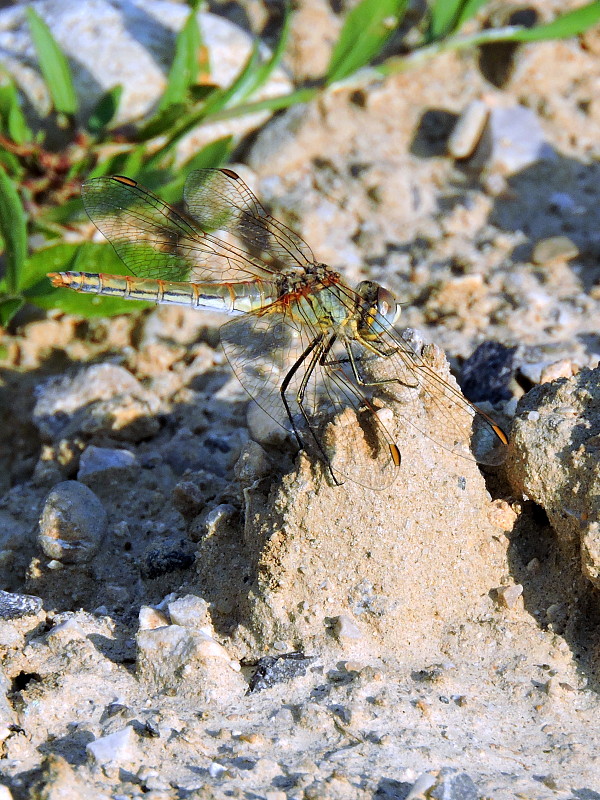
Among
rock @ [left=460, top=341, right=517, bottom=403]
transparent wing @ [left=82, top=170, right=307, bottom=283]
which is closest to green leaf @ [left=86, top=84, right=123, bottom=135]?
transparent wing @ [left=82, top=170, right=307, bottom=283]

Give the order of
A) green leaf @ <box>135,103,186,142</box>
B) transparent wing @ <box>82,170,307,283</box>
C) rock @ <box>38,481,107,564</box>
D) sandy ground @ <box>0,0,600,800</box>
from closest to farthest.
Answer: sandy ground @ <box>0,0,600,800</box>
rock @ <box>38,481,107,564</box>
transparent wing @ <box>82,170,307,283</box>
green leaf @ <box>135,103,186,142</box>

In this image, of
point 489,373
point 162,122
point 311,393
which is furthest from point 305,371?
point 162,122

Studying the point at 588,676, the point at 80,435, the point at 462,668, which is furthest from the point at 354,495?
the point at 80,435

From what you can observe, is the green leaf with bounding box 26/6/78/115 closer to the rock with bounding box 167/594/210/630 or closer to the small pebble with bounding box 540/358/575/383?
the small pebble with bounding box 540/358/575/383

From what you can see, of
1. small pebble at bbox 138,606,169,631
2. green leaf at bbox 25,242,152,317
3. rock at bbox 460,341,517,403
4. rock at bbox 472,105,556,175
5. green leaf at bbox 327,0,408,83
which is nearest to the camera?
small pebble at bbox 138,606,169,631

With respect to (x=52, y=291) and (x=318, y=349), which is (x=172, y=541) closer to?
(x=318, y=349)

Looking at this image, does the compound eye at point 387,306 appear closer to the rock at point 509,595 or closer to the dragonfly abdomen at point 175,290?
the dragonfly abdomen at point 175,290
